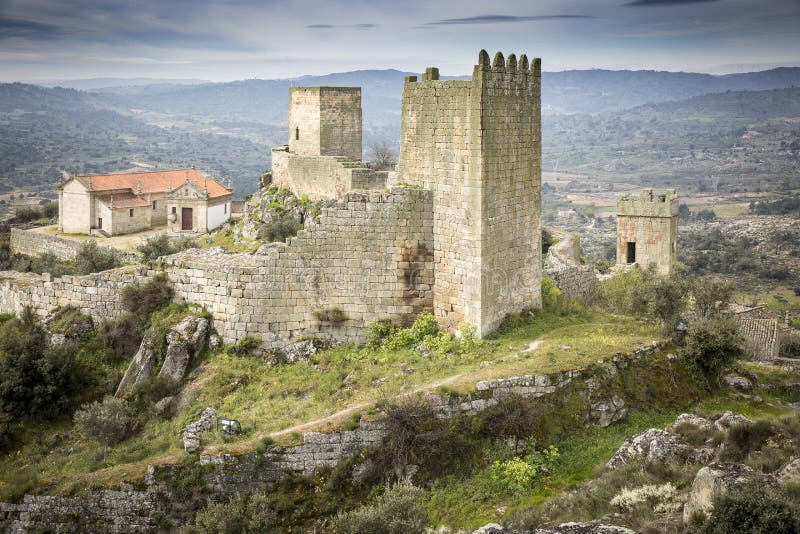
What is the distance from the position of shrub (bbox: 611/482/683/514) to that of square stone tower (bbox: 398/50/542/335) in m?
5.99

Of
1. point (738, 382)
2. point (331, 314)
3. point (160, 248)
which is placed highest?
point (160, 248)

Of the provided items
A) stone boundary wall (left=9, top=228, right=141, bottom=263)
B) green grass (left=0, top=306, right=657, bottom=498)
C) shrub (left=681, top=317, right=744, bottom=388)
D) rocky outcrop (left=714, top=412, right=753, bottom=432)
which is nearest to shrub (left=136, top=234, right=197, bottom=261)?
stone boundary wall (left=9, top=228, right=141, bottom=263)

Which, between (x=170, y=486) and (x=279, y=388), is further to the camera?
(x=279, y=388)

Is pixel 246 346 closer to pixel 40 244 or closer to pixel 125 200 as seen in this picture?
pixel 40 244

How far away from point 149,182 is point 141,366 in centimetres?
3253

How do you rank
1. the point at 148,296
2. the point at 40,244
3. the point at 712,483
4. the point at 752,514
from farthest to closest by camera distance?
the point at 40,244
the point at 148,296
the point at 712,483
the point at 752,514

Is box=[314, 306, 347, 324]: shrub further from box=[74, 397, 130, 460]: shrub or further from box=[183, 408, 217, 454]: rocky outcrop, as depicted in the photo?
box=[74, 397, 130, 460]: shrub

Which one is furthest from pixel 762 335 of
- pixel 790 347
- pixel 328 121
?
pixel 328 121

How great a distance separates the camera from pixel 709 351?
16719 mm

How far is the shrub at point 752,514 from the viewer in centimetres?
874

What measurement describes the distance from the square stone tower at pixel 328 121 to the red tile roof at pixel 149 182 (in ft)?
32.9

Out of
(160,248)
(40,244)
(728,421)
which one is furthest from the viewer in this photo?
(40,244)

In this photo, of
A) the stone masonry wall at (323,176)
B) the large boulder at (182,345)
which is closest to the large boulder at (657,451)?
the large boulder at (182,345)

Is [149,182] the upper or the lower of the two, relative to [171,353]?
upper
